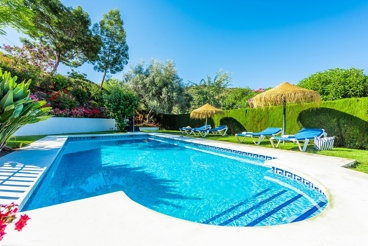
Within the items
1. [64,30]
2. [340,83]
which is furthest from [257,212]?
[64,30]

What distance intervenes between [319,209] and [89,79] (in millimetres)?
27636

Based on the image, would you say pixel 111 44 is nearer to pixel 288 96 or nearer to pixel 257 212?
pixel 288 96

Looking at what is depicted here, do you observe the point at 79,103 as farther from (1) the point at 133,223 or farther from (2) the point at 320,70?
(2) the point at 320,70

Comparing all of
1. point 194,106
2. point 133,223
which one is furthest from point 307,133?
point 194,106

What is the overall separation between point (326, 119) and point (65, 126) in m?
18.8

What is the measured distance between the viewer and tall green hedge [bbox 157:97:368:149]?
7.22 metres

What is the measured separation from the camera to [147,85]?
19531 millimetres

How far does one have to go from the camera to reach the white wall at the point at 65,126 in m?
13.2

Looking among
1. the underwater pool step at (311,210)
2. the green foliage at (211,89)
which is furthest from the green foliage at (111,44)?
the underwater pool step at (311,210)

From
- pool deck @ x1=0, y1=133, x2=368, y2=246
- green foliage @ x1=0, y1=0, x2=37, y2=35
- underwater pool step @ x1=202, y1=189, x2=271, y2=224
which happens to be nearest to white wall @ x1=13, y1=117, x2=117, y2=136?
green foliage @ x1=0, y1=0, x2=37, y2=35

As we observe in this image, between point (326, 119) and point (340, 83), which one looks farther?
point (340, 83)

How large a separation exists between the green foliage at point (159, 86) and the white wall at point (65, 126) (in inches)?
193

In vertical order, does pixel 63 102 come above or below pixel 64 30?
below

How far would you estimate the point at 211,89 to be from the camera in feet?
75.0
